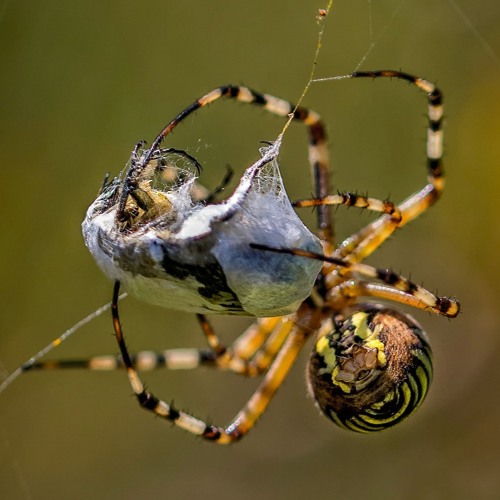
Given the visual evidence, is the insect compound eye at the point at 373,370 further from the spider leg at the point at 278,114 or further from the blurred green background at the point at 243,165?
the blurred green background at the point at 243,165

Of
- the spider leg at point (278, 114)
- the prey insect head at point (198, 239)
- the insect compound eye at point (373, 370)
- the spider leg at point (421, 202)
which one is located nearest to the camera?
the prey insect head at point (198, 239)

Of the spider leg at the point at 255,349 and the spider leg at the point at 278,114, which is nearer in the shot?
the spider leg at the point at 278,114

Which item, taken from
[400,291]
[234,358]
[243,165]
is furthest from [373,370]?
[243,165]

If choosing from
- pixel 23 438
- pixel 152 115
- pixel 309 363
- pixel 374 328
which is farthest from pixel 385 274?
pixel 23 438

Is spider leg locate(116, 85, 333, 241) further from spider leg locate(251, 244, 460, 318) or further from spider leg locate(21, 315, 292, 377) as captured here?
spider leg locate(21, 315, 292, 377)

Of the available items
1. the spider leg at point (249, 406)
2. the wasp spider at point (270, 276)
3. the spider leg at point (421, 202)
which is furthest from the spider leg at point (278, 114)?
the spider leg at point (249, 406)

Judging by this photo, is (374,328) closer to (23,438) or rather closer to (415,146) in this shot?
(415,146)

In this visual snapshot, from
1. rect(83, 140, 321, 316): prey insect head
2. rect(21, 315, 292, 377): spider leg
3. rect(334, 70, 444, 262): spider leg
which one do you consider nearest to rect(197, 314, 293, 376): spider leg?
rect(21, 315, 292, 377): spider leg

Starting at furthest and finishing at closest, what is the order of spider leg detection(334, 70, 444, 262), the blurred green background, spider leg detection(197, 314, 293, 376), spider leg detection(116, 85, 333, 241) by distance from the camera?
the blurred green background → spider leg detection(197, 314, 293, 376) → spider leg detection(334, 70, 444, 262) → spider leg detection(116, 85, 333, 241)
